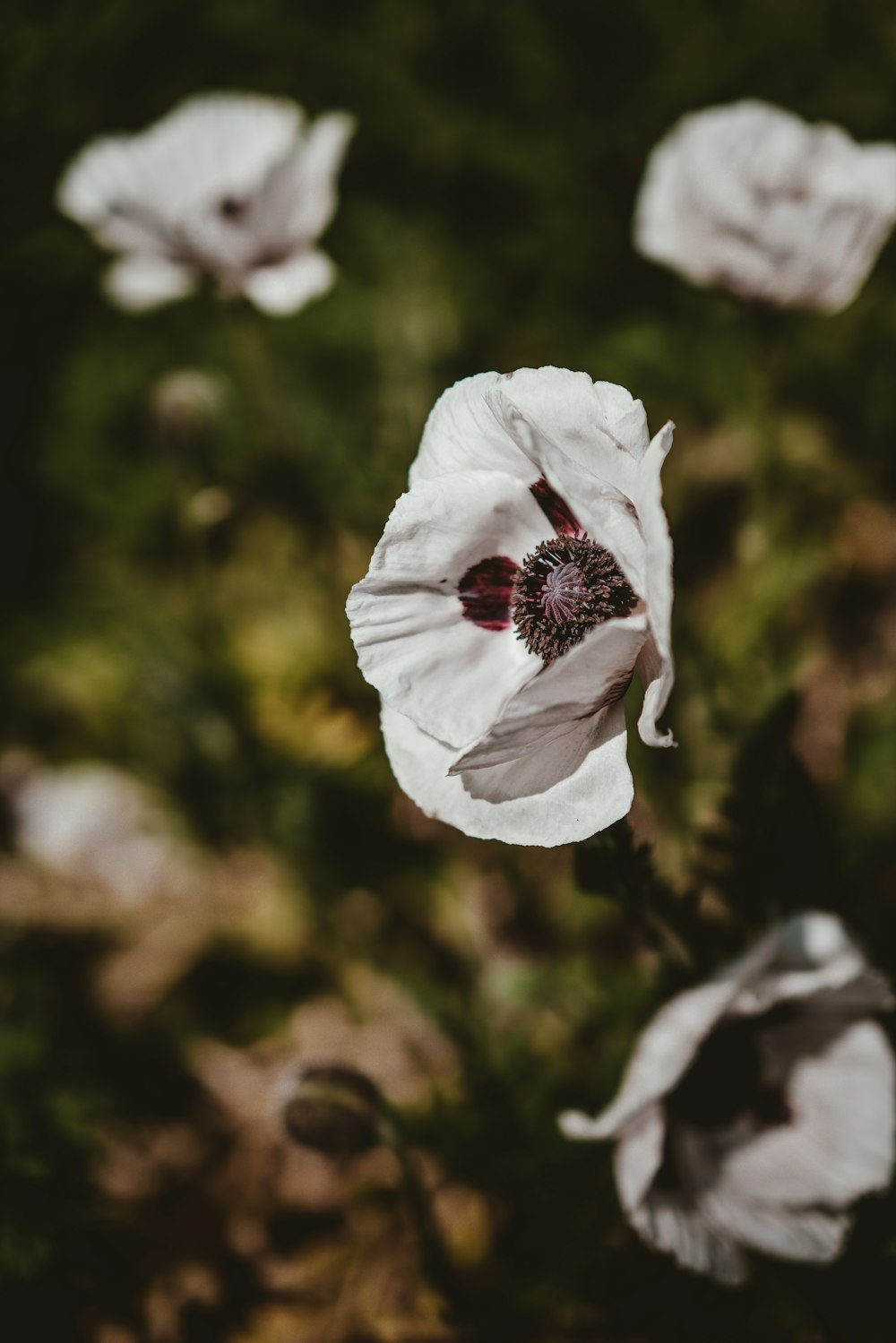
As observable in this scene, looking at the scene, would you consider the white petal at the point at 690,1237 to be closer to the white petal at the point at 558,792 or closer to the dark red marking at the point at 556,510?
the white petal at the point at 558,792

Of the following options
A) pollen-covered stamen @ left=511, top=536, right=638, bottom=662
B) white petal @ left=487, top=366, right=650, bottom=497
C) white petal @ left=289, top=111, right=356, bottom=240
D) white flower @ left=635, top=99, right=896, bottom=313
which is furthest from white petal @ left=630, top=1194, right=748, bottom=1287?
white petal @ left=289, top=111, right=356, bottom=240

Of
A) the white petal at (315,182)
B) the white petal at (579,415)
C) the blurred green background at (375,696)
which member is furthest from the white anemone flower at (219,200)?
the white petal at (579,415)

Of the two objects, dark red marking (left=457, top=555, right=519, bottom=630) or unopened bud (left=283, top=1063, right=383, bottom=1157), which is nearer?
dark red marking (left=457, top=555, right=519, bottom=630)

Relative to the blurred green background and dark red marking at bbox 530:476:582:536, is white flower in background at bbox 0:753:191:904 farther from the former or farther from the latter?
dark red marking at bbox 530:476:582:536

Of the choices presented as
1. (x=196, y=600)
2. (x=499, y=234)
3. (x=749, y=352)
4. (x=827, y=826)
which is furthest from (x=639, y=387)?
(x=827, y=826)

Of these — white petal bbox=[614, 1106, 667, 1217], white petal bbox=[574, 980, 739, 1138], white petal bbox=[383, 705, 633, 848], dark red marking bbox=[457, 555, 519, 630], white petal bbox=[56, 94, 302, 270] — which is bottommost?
white petal bbox=[614, 1106, 667, 1217]

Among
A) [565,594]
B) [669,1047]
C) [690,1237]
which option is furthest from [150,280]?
[690,1237]

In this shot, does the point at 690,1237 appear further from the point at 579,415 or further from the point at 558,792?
the point at 579,415
